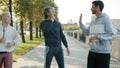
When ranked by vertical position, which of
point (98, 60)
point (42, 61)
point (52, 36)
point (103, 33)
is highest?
point (103, 33)

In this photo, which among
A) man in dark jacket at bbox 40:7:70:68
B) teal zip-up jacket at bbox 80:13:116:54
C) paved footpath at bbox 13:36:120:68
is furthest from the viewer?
paved footpath at bbox 13:36:120:68

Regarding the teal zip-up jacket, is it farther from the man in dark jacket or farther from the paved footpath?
the paved footpath

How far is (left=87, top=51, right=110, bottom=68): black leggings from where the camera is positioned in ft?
23.1

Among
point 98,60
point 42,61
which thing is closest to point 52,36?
point 98,60

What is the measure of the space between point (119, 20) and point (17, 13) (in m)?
45.7

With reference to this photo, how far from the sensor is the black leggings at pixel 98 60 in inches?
277

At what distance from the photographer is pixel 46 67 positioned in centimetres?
840

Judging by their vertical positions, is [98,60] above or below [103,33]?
below

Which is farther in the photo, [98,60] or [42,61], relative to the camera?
[42,61]

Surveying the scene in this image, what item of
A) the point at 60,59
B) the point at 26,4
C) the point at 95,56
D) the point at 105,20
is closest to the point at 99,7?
the point at 105,20

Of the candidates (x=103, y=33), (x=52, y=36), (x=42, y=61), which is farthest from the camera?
(x=42, y=61)

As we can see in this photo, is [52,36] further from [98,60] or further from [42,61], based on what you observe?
[42,61]

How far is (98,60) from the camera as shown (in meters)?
7.07

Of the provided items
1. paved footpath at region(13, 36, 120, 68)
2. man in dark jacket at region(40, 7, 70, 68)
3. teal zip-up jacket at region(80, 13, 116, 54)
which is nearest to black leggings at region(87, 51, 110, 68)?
teal zip-up jacket at region(80, 13, 116, 54)
